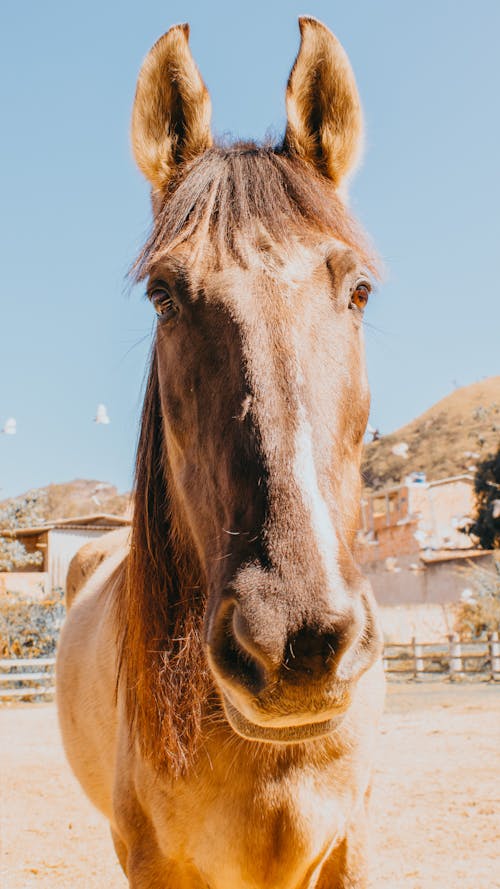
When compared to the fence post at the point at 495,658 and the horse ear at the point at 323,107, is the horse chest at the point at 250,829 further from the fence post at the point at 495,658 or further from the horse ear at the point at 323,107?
the fence post at the point at 495,658

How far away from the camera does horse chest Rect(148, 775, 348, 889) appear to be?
7.44ft

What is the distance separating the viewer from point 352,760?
2.53 metres

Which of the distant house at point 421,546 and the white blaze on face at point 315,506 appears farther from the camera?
the distant house at point 421,546

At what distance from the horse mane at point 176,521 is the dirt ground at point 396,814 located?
1099mm

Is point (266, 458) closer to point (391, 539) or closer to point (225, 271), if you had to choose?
point (225, 271)

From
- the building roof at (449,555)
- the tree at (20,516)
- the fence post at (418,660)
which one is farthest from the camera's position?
the building roof at (449,555)

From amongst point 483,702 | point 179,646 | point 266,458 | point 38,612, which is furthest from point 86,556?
point 38,612

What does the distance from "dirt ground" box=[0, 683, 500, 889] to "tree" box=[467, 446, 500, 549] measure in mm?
22416

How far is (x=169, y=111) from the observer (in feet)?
8.64

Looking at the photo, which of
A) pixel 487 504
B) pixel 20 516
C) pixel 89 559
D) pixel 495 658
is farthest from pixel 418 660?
pixel 487 504

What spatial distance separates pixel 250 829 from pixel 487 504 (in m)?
35.3

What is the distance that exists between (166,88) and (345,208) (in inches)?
29.8

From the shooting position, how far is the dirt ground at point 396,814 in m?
5.70

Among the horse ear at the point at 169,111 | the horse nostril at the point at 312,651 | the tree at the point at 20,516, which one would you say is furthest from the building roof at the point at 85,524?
the horse nostril at the point at 312,651
